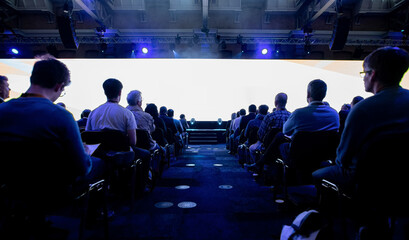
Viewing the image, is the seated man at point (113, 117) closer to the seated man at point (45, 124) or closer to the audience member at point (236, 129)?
the seated man at point (45, 124)

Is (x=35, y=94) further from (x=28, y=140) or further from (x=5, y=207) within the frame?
(x=5, y=207)

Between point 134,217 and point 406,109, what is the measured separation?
2373mm

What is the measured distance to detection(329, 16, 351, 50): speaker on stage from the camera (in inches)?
217

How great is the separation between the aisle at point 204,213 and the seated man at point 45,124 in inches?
41.0

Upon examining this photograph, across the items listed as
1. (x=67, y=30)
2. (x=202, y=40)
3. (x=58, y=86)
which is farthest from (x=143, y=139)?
(x=202, y=40)

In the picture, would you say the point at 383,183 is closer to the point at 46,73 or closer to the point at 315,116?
the point at 315,116

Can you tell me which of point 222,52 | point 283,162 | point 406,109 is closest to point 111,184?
point 283,162

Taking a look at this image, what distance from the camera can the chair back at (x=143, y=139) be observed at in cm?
281

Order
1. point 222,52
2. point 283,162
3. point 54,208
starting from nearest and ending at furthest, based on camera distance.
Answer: point 54,208
point 283,162
point 222,52

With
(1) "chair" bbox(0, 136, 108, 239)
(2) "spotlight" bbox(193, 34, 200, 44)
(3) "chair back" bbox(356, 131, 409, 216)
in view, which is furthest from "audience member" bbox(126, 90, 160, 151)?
(2) "spotlight" bbox(193, 34, 200, 44)

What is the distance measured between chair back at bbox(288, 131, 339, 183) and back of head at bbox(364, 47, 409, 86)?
72 centimetres

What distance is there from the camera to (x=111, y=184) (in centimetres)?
257

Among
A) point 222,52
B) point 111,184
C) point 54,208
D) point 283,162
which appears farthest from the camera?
point 222,52

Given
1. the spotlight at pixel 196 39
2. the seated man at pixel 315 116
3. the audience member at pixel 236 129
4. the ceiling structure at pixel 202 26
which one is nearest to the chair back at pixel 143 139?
the seated man at pixel 315 116
